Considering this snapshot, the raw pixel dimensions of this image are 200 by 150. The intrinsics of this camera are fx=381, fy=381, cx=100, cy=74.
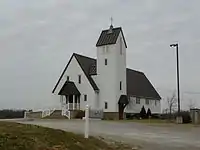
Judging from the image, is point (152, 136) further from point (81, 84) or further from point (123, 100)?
point (81, 84)

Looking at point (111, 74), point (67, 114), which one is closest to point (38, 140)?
point (67, 114)

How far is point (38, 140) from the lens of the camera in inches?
352

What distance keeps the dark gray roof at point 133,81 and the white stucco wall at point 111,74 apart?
1.49m

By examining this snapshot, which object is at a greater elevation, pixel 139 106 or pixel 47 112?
pixel 139 106

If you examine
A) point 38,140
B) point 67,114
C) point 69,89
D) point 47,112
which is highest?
point 69,89

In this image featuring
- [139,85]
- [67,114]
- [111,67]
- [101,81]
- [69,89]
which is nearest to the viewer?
[67,114]

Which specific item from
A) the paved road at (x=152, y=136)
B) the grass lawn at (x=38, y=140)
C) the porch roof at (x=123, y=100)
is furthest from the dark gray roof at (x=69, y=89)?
the grass lawn at (x=38, y=140)

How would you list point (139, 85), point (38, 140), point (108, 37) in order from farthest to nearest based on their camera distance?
point (139, 85) < point (108, 37) < point (38, 140)

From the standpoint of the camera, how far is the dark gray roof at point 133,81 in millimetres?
58206

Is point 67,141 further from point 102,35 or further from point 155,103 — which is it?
point 155,103

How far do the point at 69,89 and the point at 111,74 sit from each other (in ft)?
22.6

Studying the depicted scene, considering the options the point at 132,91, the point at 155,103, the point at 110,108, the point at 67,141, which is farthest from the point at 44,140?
the point at 155,103

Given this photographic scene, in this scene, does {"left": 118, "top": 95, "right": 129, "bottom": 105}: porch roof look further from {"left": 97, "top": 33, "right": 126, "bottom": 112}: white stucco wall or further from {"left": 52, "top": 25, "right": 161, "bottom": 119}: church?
{"left": 97, "top": 33, "right": 126, "bottom": 112}: white stucco wall

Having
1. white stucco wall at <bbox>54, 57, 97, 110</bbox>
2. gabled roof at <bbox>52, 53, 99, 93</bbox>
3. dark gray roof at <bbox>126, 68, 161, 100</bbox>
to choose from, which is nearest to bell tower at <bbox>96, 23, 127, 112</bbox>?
gabled roof at <bbox>52, 53, 99, 93</bbox>
